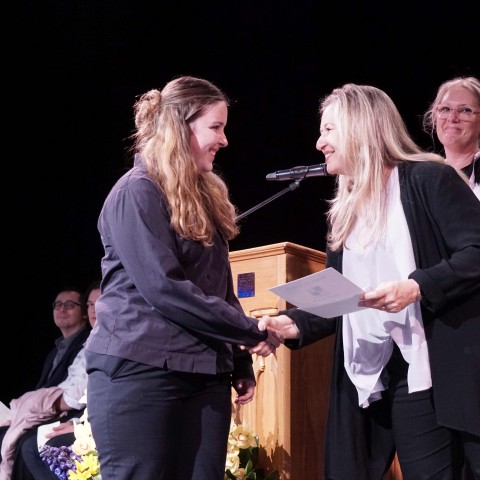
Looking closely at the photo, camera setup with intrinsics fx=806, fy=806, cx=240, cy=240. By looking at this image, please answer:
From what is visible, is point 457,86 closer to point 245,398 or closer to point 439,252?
point 439,252

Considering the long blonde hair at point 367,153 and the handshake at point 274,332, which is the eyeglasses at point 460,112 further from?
the handshake at point 274,332

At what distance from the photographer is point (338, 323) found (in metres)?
2.31

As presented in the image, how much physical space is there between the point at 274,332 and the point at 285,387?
786mm

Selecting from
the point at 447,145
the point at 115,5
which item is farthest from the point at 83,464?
the point at 115,5

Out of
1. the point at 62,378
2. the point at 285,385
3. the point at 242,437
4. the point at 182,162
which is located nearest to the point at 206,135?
the point at 182,162

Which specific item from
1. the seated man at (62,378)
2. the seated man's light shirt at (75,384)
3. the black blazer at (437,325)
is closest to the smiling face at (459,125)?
the black blazer at (437,325)

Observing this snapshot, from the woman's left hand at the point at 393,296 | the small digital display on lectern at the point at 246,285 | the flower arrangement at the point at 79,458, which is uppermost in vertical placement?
the woman's left hand at the point at 393,296

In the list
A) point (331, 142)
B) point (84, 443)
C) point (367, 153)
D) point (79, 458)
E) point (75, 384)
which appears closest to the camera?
point (367, 153)

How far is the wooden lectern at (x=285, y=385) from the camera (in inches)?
113

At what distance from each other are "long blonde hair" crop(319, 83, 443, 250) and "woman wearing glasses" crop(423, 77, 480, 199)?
0.85 m

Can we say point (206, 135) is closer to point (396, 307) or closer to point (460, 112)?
point (396, 307)

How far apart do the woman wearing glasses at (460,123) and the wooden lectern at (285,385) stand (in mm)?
658

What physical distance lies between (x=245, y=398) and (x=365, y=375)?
326 millimetres

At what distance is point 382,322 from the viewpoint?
2176 mm
